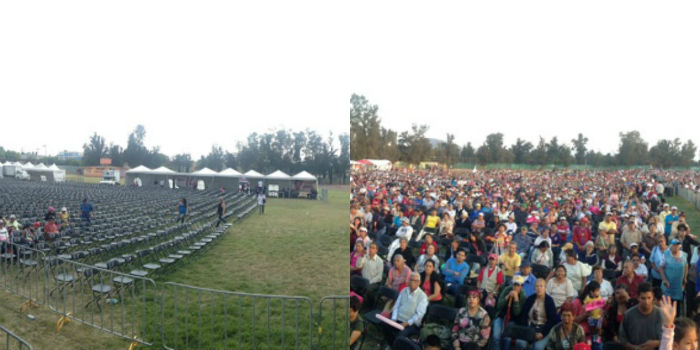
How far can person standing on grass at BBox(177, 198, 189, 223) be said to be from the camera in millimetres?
10070

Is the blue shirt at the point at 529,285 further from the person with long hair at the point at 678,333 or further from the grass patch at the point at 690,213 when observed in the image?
the grass patch at the point at 690,213

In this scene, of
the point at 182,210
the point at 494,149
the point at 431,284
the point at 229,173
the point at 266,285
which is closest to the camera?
the point at 494,149

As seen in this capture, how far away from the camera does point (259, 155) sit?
5246mm

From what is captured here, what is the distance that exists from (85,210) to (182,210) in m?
2.16

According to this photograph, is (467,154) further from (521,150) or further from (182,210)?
(182,210)

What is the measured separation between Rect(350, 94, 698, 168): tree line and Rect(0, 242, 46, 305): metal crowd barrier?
4712 mm

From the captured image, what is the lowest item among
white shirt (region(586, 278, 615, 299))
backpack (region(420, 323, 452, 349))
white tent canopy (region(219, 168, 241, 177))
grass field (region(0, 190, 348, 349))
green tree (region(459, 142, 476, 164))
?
grass field (region(0, 190, 348, 349))

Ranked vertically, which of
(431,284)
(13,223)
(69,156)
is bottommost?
A: (431,284)

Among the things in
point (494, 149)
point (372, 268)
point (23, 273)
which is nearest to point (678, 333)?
point (494, 149)

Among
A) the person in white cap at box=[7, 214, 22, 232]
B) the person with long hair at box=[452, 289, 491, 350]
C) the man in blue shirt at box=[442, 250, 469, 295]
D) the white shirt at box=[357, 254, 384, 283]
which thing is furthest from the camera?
the person in white cap at box=[7, 214, 22, 232]

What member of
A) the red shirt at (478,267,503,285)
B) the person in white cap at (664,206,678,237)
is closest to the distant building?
the red shirt at (478,267,503,285)

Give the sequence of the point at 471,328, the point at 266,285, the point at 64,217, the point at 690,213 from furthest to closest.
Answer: the point at 64,217, the point at 266,285, the point at 471,328, the point at 690,213

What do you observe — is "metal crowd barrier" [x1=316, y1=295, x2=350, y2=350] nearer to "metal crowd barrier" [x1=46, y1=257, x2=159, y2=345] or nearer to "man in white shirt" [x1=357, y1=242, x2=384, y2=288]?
"man in white shirt" [x1=357, y1=242, x2=384, y2=288]

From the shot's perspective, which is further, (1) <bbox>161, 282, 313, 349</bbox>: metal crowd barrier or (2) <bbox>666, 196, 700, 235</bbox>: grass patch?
(1) <bbox>161, 282, 313, 349</bbox>: metal crowd barrier
